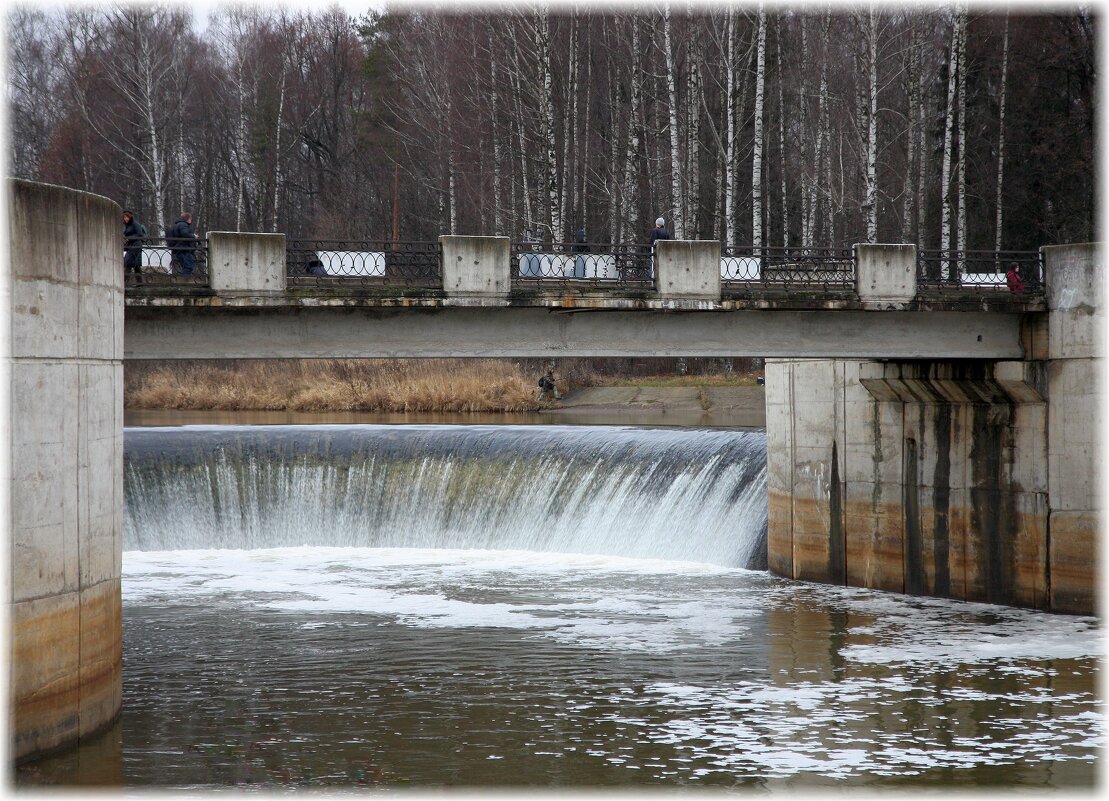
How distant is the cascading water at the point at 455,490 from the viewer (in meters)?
29.2

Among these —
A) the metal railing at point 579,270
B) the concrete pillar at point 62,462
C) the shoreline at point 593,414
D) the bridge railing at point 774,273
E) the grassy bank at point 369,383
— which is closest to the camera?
the concrete pillar at point 62,462

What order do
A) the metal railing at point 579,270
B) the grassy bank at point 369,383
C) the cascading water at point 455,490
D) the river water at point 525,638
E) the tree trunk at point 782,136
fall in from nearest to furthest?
the river water at point 525,638 < the metal railing at point 579,270 < the cascading water at point 455,490 < the tree trunk at point 782,136 < the grassy bank at point 369,383

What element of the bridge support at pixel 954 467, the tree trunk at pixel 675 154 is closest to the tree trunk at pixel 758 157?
the tree trunk at pixel 675 154

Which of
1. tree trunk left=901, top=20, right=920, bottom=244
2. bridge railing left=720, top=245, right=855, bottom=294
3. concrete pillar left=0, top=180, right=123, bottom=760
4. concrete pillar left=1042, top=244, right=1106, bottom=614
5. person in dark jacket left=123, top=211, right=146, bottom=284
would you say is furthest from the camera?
tree trunk left=901, top=20, right=920, bottom=244

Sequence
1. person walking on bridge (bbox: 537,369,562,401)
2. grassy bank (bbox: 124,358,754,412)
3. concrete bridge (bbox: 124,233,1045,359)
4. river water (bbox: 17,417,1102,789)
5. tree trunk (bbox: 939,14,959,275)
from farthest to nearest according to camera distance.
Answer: person walking on bridge (bbox: 537,369,562,401) → grassy bank (bbox: 124,358,754,412) → tree trunk (bbox: 939,14,959,275) → concrete bridge (bbox: 124,233,1045,359) → river water (bbox: 17,417,1102,789)

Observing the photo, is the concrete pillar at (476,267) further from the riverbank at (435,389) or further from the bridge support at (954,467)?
the riverbank at (435,389)

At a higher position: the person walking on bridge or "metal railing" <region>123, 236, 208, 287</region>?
"metal railing" <region>123, 236, 208, 287</region>

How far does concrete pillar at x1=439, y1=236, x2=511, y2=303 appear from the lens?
20.6m

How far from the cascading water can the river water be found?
6 centimetres

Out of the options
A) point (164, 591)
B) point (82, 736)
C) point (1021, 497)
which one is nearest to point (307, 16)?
point (164, 591)

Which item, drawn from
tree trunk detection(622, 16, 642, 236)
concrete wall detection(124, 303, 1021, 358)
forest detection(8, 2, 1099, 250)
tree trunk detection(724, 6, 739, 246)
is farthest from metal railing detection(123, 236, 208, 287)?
tree trunk detection(622, 16, 642, 236)

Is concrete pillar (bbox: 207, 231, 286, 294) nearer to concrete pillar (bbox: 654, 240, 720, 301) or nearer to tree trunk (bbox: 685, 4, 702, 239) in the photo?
concrete pillar (bbox: 654, 240, 720, 301)

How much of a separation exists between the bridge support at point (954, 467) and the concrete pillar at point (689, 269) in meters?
4.49

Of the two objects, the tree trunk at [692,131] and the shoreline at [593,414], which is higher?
the tree trunk at [692,131]
